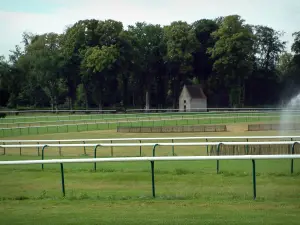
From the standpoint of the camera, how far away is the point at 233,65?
74000mm

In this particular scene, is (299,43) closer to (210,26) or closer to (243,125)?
(210,26)

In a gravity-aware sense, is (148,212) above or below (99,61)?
below

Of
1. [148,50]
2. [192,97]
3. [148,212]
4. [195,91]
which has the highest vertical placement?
[148,50]

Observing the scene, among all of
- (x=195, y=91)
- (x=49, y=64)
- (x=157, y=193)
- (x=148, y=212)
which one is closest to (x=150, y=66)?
(x=195, y=91)

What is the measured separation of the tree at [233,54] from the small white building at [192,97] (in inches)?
174

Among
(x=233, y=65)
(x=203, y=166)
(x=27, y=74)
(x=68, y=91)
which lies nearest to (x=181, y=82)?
(x=233, y=65)

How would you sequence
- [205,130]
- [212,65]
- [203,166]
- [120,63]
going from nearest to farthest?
1. [203,166]
2. [205,130]
3. [120,63]
4. [212,65]

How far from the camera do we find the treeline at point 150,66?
74500 millimetres

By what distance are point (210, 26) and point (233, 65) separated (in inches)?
427

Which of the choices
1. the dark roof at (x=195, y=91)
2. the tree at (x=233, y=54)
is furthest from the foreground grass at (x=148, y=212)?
the dark roof at (x=195, y=91)

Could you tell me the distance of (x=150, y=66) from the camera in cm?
8062

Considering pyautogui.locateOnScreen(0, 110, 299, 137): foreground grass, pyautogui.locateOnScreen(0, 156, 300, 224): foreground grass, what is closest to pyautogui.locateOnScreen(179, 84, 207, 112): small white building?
pyautogui.locateOnScreen(0, 110, 299, 137): foreground grass

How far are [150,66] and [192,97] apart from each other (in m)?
9.99

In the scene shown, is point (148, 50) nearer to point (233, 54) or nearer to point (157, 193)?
point (233, 54)
